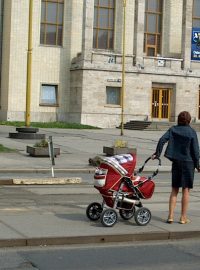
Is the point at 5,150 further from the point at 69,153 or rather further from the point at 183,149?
the point at 183,149

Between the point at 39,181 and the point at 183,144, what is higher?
the point at 183,144

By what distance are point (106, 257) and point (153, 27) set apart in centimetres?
4583

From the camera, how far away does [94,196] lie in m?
13.8

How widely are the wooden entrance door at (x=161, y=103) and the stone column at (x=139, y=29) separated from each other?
3.14 m

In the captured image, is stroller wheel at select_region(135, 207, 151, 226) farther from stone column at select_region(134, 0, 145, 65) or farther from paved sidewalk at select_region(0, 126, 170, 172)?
stone column at select_region(134, 0, 145, 65)

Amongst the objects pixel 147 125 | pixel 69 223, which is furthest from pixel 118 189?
pixel 147 125

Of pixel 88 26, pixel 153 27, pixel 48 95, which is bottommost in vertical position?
pixel 48 95

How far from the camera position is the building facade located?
1877 inches

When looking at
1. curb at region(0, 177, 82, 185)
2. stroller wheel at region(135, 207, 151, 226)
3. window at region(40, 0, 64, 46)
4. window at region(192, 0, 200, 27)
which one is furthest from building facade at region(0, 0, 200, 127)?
stroller wheel at region(135, 207, 151, 226)

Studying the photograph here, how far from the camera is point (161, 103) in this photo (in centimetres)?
5069

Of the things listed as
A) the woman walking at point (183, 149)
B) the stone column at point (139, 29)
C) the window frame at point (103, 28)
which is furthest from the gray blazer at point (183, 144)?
the window frame at point (103, 28)

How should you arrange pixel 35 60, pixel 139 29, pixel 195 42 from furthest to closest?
pixel 195 42
pixel 139 29
pixel 35 60

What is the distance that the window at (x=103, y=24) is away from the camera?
5025cm

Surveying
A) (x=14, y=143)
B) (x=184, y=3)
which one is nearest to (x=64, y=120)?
(x=184, y=3)
